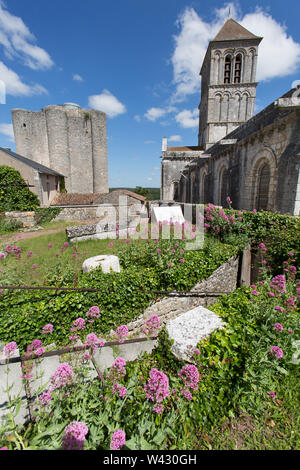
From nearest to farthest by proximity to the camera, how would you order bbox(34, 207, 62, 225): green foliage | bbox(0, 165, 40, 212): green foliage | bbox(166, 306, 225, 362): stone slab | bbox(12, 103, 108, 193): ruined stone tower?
bbox(166, 306, 225, 362): stone slab < bbox(34, 207, 62, 225): green foliage < bbox(0, 165, 40, 212): green foliage < bbox(12, 103, 108, 193): ruined stone tower

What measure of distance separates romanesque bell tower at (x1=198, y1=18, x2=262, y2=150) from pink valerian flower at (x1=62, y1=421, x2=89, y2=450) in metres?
27.9

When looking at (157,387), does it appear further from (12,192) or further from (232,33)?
(232,33)

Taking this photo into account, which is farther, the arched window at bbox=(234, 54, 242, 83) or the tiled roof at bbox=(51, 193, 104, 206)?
the arched window at bbox=(234, 54, 242, 83)

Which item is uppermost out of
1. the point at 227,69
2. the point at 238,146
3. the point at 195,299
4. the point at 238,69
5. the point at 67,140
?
the point at 227,69

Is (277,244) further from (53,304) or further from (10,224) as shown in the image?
(10,224)

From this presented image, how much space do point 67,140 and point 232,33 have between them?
24.3 m

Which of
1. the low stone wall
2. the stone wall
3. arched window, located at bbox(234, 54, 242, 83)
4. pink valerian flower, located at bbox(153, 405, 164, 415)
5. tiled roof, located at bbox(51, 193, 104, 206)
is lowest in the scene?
the stone wall

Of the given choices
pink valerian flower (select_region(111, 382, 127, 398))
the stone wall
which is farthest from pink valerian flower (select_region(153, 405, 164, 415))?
the stone wall

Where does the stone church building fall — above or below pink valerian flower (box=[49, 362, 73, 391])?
above

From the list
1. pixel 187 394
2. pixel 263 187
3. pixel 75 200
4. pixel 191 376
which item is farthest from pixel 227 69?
pixel 187 394

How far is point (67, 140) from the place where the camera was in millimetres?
26641

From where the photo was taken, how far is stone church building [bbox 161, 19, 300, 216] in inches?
290

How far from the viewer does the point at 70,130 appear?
2644 centimetres

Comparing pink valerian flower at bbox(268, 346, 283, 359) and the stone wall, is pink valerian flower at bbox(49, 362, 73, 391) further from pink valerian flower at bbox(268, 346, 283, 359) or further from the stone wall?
the stone wall
